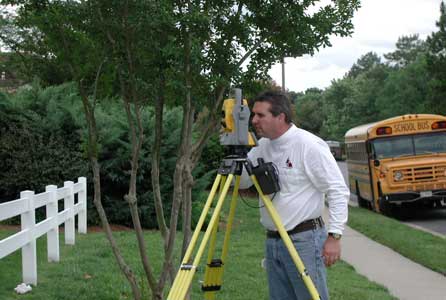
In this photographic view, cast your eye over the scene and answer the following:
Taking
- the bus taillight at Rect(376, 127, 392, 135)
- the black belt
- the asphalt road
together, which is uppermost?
the bus taillight at Rect(376, 127, 392, 135)

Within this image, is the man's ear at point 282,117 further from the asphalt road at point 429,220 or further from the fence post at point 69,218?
the asphalt road at point 429,220

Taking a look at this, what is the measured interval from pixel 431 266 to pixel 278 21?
5899 millimetres

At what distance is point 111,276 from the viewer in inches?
320

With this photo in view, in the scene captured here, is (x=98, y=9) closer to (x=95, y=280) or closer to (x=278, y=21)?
(x=278, y=21)

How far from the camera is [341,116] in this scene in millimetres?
117625

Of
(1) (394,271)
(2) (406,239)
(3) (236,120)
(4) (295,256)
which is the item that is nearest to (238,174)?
→ (3) (236,120)

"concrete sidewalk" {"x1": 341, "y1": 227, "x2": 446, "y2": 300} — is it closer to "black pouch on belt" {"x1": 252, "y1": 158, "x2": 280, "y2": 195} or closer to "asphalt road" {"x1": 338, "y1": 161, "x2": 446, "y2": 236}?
"asphalt road" {"x1": 338, "y1": 161, "x2": 446, "y2": 236}

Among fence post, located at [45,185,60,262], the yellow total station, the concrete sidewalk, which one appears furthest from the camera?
fence post, located at [45,185,60,262]

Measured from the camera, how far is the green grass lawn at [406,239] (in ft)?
35.9

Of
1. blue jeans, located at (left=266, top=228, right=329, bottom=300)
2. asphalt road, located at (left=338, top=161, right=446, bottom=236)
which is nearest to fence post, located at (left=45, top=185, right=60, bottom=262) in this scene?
blue jeans, located at (left=266, top=228, right=329, bottom=300)

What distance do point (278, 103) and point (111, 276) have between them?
4304 millimetres

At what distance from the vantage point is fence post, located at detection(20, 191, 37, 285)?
7566 mm

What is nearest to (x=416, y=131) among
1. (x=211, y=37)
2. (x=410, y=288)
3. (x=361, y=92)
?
(x=410, y=288)

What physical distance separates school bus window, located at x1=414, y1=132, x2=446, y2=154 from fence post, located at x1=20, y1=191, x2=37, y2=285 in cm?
1267
